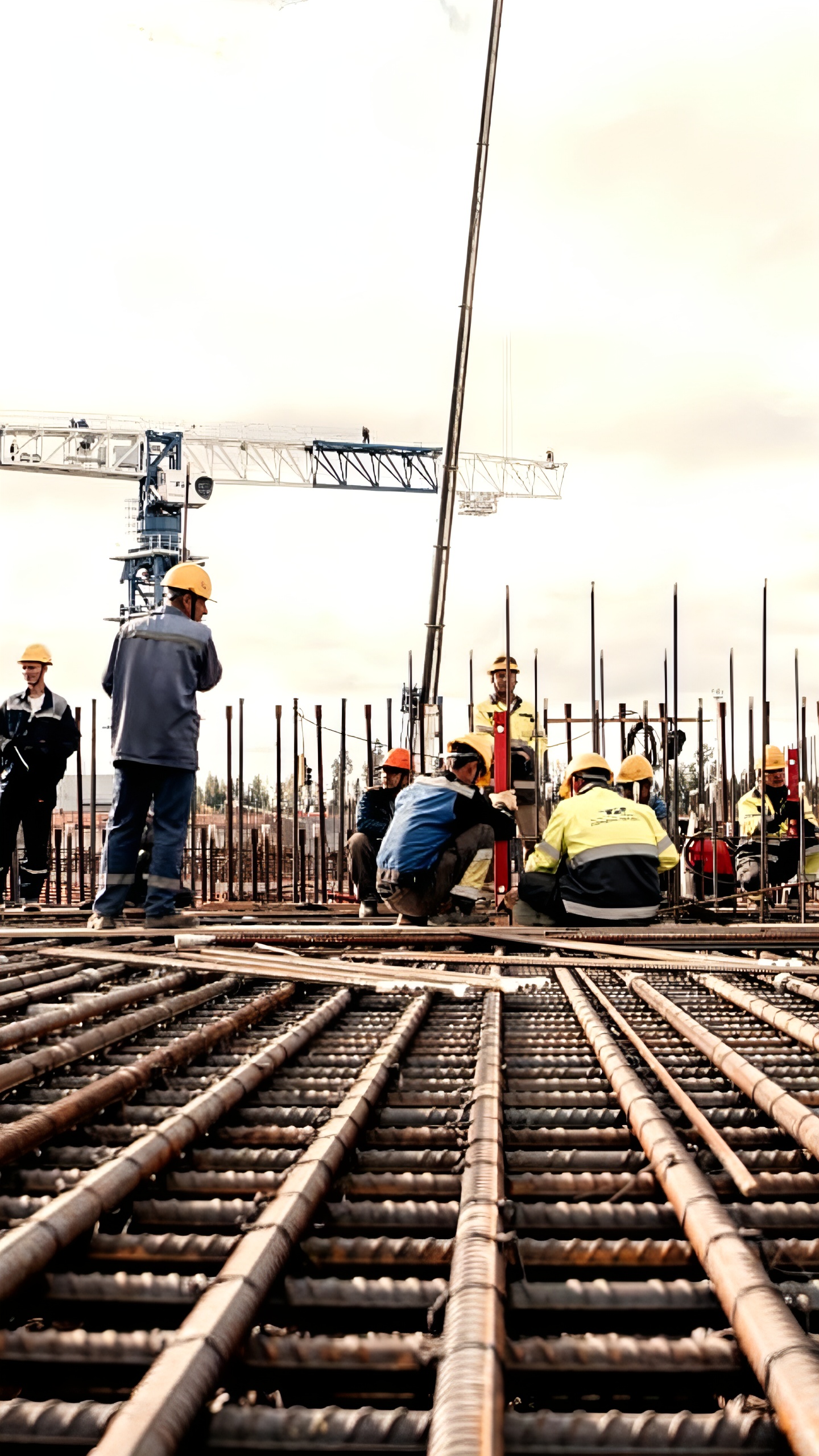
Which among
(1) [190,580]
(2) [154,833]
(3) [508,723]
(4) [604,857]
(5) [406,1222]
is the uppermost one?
(1) [190,580]

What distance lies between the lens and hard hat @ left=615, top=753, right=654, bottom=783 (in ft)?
32.0

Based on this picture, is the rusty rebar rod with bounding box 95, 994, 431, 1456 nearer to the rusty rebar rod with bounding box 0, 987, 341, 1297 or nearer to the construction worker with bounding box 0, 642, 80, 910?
the rusty rebar rod with bounding box 0, 987, 341, 1297

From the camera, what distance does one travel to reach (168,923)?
5.69 metres

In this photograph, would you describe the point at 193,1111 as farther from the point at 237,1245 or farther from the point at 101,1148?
the point at 237,1245

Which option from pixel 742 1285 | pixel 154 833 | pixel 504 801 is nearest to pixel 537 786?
pixel 504 801

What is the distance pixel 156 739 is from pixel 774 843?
6473 mm

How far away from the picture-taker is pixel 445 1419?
1.22m

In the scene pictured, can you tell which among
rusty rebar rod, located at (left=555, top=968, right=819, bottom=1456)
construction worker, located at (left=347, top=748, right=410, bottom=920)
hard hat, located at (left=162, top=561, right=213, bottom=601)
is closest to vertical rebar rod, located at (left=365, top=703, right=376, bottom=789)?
construction worker, located at (left=347, top=748, right=410, bottom=920)

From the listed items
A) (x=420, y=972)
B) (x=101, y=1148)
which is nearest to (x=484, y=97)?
(x=420, y=972)

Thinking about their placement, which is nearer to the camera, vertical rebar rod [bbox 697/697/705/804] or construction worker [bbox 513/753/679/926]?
construction worker [bbox 513/753/679/926]

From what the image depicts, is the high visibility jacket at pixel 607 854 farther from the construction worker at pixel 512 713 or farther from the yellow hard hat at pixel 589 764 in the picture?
the construction worker at pixel 512 713

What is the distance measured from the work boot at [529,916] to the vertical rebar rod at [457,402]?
2.28m

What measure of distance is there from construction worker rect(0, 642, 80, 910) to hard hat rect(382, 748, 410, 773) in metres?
2.41

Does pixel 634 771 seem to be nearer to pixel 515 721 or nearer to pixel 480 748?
pixel 515 721
